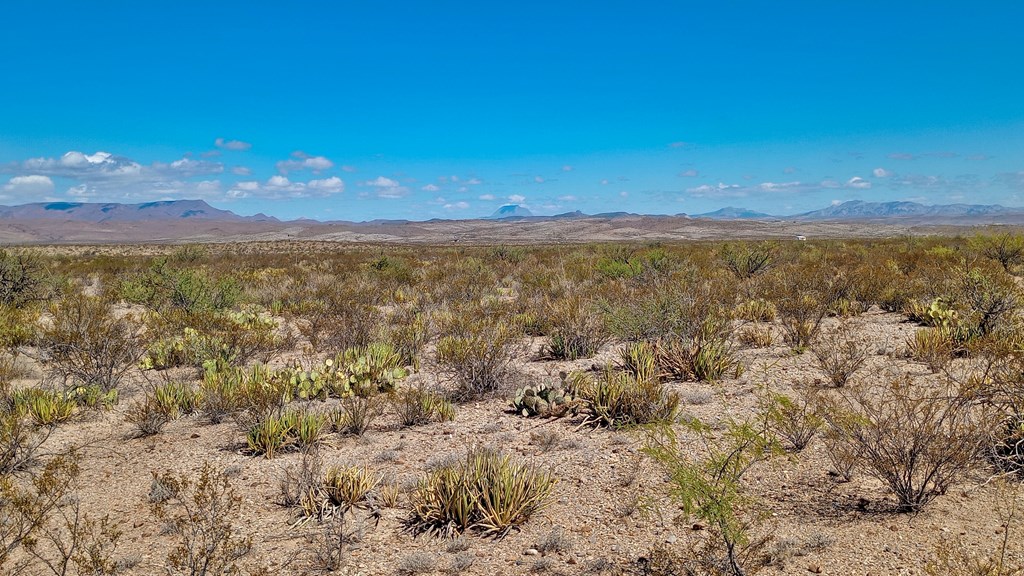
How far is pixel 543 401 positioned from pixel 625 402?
39.9 inches

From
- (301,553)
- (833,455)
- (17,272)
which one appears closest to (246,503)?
(301,553)

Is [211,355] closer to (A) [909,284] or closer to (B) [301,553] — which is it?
(B) [301,553]

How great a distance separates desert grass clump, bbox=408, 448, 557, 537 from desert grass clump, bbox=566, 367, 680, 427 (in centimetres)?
198

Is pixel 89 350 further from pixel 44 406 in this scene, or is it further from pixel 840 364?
pixel 840 364

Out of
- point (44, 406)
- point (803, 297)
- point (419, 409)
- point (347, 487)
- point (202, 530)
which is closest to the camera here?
point (202, 530)

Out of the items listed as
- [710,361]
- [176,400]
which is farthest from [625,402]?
[176,400]

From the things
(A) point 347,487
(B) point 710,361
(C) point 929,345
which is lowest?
(A) point 347,487

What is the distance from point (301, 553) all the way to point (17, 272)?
15.6m

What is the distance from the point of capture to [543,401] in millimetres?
6746

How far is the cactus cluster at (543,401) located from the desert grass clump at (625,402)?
0.67 feet

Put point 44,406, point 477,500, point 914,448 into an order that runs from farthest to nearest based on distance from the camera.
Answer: point 44,406 → point 477,500 → point 914,448

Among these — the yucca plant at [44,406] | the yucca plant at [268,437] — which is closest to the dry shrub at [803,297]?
the yucca plant at [268,437]

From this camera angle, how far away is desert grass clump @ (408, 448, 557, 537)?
4.24 meters

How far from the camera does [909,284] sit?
13312 mm
